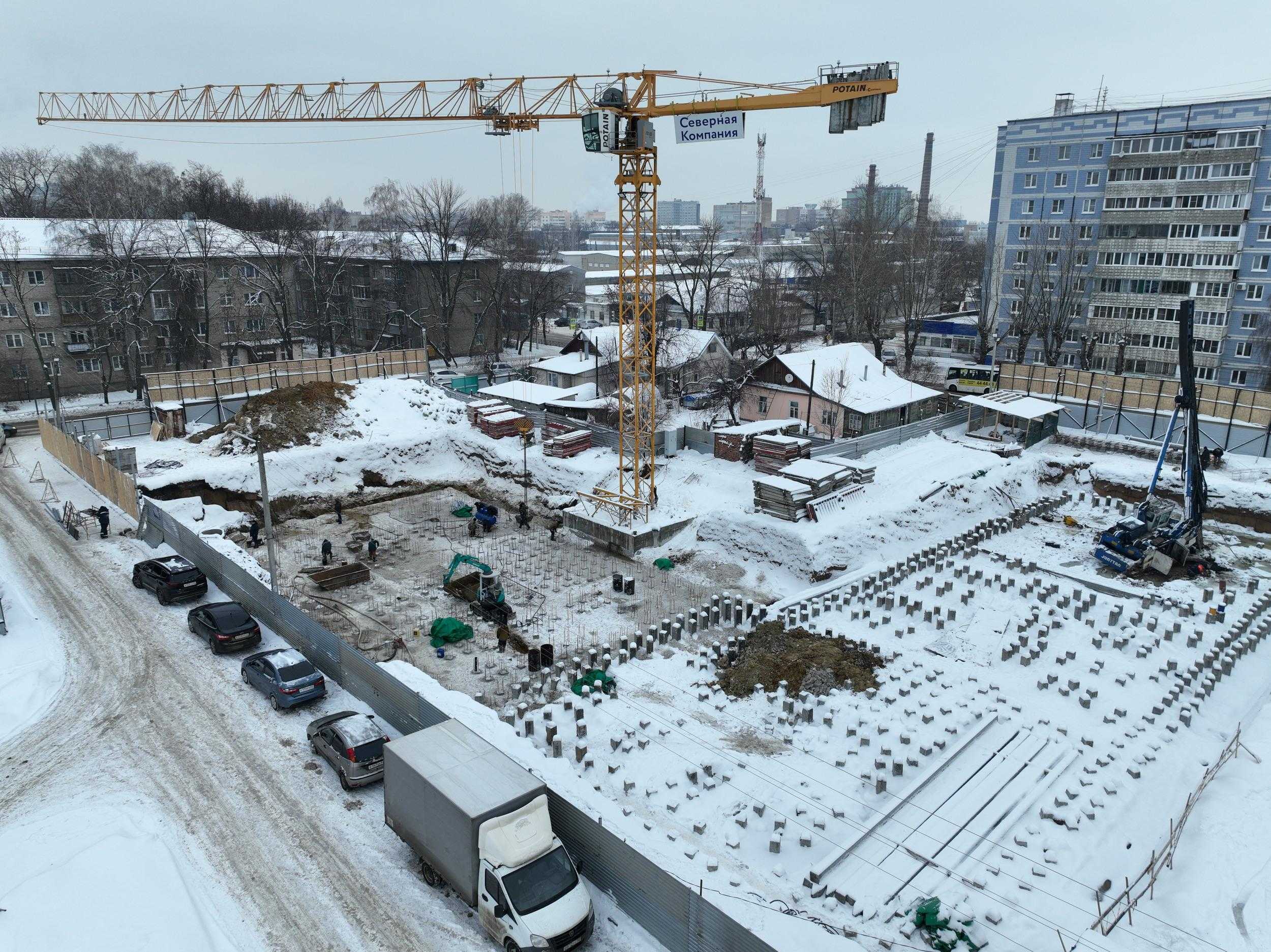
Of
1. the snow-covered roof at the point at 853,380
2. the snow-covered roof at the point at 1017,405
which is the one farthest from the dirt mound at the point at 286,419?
the snow-covered roof at the point at 1017,405

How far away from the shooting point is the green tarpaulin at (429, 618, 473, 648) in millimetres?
19703

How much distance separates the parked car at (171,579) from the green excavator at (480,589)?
20.8 feet

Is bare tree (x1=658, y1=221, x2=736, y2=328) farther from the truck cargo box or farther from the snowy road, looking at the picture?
the truck cargo box

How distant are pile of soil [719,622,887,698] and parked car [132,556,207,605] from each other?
1390cm

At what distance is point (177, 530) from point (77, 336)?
30490mm

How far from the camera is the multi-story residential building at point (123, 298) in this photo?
43.1 meters

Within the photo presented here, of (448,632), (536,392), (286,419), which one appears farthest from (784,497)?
(286,419)

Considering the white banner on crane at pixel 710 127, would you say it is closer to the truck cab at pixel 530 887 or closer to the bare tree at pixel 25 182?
the truck cab at pixel 530 887

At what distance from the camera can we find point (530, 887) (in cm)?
1015

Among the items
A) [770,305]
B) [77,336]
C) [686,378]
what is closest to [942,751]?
[686,378]

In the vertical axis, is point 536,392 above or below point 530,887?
above

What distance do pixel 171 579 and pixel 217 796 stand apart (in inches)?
361

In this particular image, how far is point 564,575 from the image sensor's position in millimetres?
24234

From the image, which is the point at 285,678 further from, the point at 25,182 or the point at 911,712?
the point at 25,182
